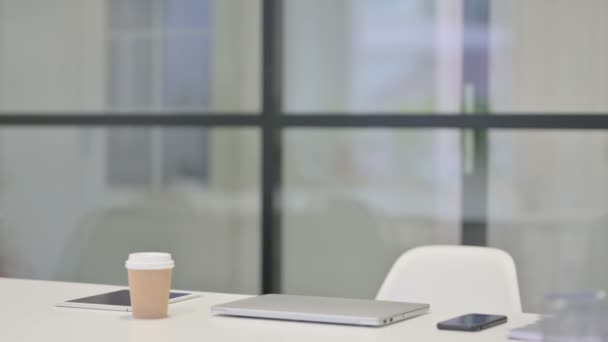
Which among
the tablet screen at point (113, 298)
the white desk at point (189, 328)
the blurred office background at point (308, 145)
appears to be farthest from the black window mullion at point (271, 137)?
the white desk at point (189, 328)

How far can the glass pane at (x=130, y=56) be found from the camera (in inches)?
151

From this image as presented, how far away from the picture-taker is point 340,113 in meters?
3.72

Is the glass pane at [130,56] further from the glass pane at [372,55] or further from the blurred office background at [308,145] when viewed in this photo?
the glass pane at [372,55]

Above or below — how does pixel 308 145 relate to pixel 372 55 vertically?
below

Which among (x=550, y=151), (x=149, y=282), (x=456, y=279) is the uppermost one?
(x=550, y=151)

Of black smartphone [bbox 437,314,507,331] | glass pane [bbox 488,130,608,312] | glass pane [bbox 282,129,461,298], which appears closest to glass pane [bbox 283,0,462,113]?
glass pane [bbox 282,129,461,298]

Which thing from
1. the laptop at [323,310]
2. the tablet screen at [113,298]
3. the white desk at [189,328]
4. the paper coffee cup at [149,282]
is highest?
the paper coffee cup at [149,282]

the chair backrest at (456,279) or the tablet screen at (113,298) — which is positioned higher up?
the tablet screen at (113,298)

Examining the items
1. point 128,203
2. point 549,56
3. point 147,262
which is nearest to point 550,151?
point 549,56

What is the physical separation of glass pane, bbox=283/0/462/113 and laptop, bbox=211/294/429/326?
184 centimetres

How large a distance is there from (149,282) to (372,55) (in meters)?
2.09

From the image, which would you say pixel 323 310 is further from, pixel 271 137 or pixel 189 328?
pixel 271 137

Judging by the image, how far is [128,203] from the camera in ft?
13.1

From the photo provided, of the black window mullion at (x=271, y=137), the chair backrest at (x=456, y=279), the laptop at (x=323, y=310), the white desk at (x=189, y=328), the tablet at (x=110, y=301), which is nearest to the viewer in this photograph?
the white desk at (x=189, y=328)
